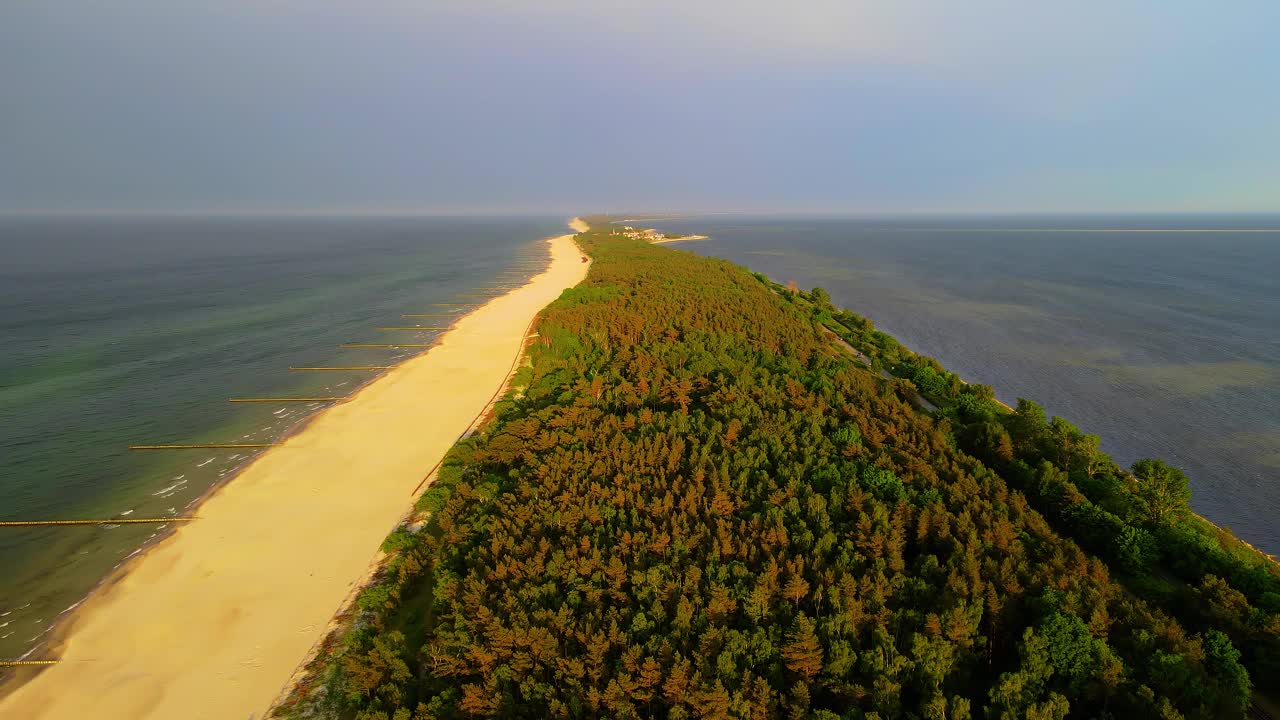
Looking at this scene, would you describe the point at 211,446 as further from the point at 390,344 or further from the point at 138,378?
the point at 390,344

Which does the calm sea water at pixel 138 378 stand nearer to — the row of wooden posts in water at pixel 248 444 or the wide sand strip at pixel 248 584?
the row of wooden posts in water at pixel 248 444

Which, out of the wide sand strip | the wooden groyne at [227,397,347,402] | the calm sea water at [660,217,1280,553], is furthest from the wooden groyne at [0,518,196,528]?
the calm sea water at [660,217,1280,553]

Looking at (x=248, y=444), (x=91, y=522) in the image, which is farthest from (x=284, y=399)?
(x=91, y=522)

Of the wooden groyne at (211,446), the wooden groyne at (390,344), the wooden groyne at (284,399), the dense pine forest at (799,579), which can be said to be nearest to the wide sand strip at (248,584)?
the wooden groyne at (211,446)

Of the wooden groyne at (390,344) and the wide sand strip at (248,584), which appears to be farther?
the wooden groyne at (390,344)

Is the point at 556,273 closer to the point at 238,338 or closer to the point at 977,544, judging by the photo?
the point at 238,338

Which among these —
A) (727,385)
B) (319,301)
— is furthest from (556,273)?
(727,385)

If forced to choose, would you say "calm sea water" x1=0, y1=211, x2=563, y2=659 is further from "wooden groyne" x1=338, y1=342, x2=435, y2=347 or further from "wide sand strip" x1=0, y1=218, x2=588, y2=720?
"wide sand strip" x1=0, y1=218, x2=588, y2=720
